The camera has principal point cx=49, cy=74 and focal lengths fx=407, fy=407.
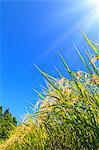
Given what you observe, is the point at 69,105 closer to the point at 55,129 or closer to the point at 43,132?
the point at 55,129

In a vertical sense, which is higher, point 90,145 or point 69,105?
point 69,105

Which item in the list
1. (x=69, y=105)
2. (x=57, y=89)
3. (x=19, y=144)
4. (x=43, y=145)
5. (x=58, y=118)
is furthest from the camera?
(x=19, y=144)

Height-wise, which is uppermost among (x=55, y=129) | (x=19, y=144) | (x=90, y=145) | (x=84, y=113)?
(x=19, y=144)

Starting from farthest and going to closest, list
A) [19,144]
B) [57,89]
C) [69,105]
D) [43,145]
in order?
[19,144]
[43,145]
[57,89]
[69,105]

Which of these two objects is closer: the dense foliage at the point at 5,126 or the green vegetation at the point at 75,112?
the green vegetation at the point at 75,112

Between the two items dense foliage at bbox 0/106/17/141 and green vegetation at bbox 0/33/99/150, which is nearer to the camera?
green vegetation at bbox 0/33/99/150

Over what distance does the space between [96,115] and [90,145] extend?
0.70 ft

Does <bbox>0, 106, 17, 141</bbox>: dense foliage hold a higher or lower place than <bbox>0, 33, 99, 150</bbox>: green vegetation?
higher

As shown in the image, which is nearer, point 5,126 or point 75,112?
point 75,112

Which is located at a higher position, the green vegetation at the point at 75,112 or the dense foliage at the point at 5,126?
the dense foliage at the point at 5,126

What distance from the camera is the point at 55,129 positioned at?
3.75m

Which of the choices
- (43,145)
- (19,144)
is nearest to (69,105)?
(43,145)

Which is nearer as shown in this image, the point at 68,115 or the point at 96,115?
the point at 96,115

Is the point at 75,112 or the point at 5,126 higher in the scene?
the point at 5,126
